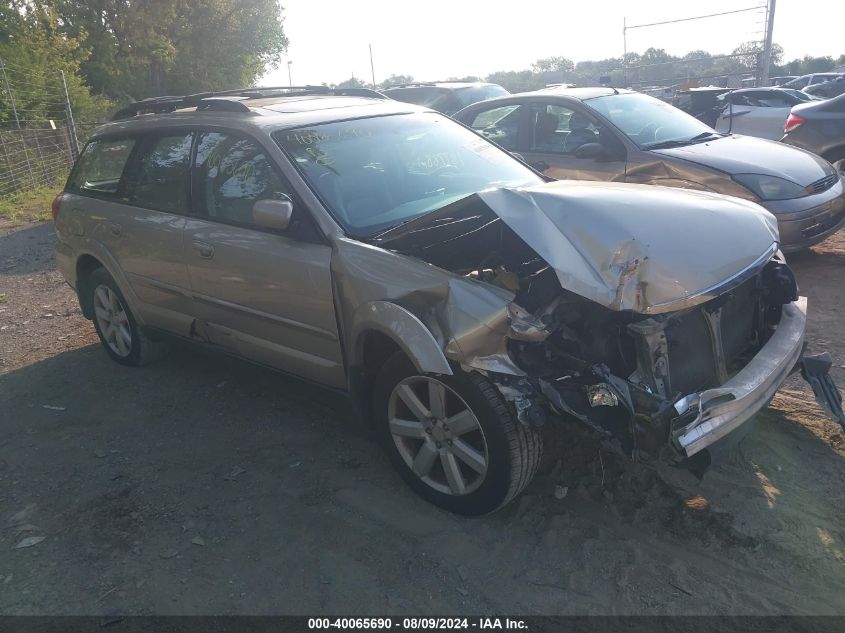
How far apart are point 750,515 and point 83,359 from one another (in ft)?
16.6

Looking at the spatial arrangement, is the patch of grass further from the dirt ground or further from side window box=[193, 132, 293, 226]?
side window box=[193, 132, 293, 226]

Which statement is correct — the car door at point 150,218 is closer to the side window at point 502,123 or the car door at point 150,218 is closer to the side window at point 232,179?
the side window at point 232,179

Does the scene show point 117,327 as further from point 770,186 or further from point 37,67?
point 37,67

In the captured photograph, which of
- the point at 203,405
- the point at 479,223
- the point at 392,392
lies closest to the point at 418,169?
the point at 479,223

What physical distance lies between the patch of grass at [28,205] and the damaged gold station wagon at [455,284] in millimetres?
9475

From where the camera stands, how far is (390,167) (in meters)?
4.15

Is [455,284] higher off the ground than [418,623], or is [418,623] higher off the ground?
[455,284]

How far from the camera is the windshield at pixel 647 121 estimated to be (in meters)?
6.88

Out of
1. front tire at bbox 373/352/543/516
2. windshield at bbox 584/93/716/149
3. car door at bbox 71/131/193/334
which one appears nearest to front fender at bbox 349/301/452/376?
front tire at bbox 373/352/543/516

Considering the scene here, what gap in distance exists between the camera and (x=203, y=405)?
16.1 feet

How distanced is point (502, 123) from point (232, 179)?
4.06 meters

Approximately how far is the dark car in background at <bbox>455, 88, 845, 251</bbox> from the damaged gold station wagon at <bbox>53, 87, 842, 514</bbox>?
91.2 inches

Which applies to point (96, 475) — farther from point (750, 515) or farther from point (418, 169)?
point (750, 515)

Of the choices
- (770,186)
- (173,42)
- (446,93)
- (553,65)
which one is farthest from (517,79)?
(770,186)
